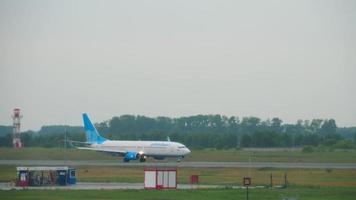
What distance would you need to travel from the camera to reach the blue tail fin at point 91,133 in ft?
432

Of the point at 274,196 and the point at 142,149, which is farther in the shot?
the point at 142,149

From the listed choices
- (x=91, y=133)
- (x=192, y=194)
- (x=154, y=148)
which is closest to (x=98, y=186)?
(x=192, y=194)

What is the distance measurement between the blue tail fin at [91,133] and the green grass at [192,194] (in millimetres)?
69787

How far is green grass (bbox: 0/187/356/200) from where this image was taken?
5559cm

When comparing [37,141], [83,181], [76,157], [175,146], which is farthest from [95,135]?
[83,181]

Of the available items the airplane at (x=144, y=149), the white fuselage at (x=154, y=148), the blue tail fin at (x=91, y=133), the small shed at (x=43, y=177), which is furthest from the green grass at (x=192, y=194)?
the blue tail fin at (x=91, y=133)

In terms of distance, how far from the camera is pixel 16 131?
7200 inches

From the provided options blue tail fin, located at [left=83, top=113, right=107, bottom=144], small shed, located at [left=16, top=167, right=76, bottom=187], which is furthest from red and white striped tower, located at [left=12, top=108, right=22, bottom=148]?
small shed, located at [left=16, top=167, right=76, bottom=187]

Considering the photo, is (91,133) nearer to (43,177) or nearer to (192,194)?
(43,177)

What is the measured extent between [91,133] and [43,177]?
5998 cm

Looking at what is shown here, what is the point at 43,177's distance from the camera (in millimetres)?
73688

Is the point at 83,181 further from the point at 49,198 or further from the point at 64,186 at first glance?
the point at 49,198

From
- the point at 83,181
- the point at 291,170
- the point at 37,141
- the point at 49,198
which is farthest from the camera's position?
the point at 37,141

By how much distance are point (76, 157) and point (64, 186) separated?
58.6 m
